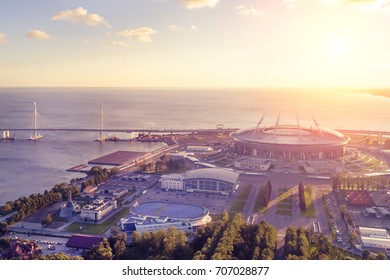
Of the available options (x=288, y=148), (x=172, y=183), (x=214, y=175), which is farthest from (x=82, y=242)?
(x=288, y=148)

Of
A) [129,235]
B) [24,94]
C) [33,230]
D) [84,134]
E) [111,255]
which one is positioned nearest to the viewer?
[111,255]

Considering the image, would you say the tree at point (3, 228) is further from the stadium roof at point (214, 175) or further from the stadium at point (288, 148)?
the stadium at point (288, 148)

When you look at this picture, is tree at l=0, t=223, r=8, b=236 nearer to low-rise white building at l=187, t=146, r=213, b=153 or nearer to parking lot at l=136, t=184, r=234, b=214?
parking lot at l=136, t=184, r=234, b=214

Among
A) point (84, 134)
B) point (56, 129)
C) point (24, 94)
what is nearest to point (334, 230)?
point (84, 134)

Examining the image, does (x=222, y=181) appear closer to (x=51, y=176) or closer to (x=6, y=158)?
(x=51, y=176)

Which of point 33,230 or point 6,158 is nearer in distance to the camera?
point 33,230

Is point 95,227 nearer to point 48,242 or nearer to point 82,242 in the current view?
point 48,242
